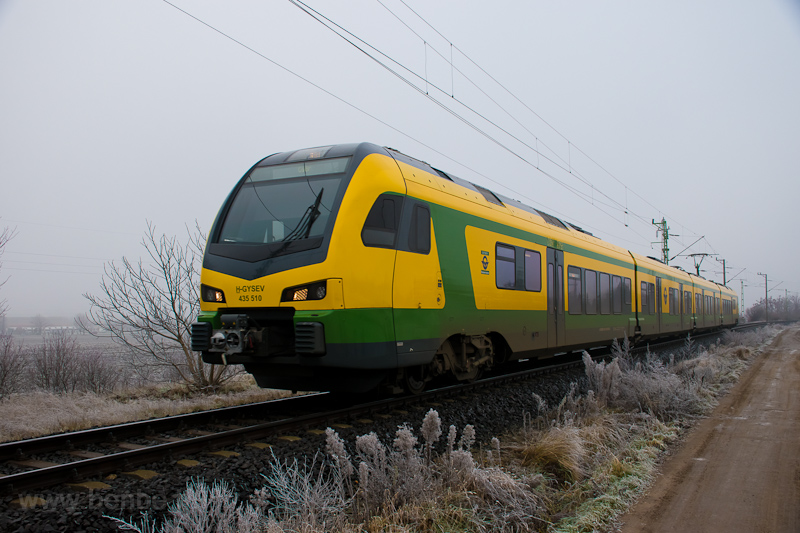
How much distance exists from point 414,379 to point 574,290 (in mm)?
5654

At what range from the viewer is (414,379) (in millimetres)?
7367

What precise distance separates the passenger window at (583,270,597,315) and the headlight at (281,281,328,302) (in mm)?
8413

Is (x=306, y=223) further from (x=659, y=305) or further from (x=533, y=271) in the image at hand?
(x=659, y=305)

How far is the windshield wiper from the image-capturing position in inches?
233

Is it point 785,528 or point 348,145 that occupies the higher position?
point 348,145

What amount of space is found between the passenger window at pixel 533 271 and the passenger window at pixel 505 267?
1.75ft

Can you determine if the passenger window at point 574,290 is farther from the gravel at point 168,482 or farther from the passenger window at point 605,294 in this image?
the gravel at point 168,482

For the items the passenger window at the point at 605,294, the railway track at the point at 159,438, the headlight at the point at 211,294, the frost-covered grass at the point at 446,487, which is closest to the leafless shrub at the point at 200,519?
the frost-covered grass at the point at 446,487

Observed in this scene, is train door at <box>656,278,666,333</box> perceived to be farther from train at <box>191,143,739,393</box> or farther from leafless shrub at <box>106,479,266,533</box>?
leafless shrub at <box>106,479,266,533</box>

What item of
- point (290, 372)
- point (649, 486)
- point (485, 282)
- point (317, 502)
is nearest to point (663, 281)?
point (485, 282)

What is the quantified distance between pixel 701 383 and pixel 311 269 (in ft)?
29.0

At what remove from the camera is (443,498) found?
14.0 ft

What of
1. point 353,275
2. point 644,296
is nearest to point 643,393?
point 353,275

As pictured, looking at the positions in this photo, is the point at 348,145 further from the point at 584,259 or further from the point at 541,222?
the point at 584,259
